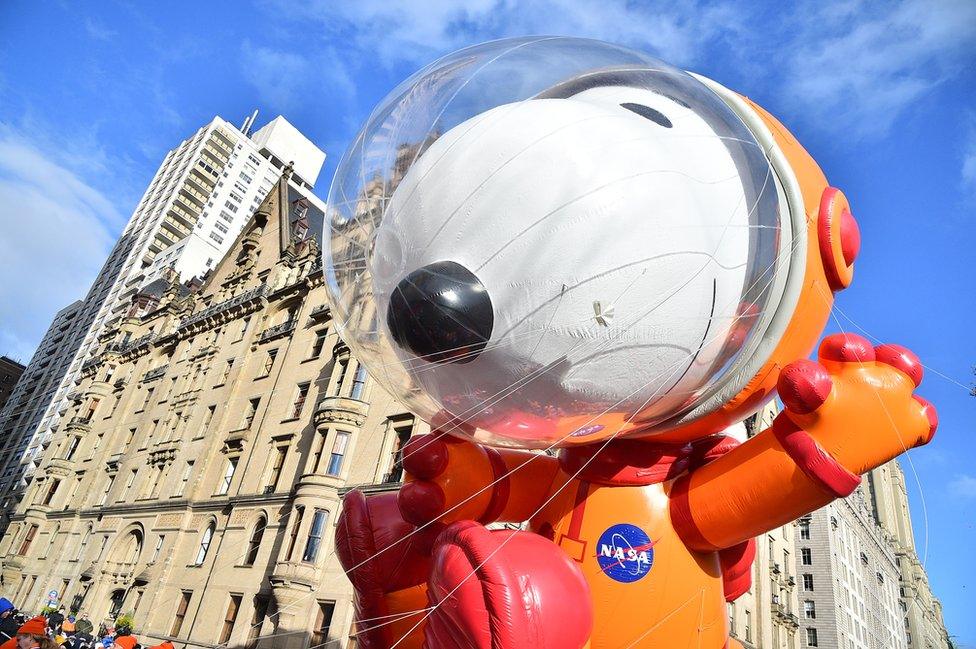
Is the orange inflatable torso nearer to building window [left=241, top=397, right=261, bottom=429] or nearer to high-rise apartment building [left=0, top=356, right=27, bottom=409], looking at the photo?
building window [left=241, top=397, right=261, bottom=429]

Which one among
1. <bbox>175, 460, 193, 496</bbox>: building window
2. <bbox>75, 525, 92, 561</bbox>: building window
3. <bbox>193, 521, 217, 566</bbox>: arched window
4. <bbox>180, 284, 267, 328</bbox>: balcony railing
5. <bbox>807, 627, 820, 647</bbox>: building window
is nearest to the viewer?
<bbox>193, 521, 217, 566</bbox>: arched window

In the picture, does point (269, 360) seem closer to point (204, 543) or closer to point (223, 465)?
point (223, 465)

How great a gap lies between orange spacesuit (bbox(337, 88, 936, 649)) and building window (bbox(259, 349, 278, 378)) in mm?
21025

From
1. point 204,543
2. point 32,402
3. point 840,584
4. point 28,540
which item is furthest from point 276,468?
point 32,402

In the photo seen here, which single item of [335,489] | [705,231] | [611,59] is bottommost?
[705,231]

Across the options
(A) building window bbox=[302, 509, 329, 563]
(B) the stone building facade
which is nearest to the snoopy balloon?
(A) building window bbox=[302, 509, 329, 563]

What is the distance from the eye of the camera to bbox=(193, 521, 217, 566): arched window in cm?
2008

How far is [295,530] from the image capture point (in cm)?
1653

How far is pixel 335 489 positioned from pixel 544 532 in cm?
1429

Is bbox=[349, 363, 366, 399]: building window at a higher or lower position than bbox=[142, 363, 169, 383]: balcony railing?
lower

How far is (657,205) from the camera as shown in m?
2.56

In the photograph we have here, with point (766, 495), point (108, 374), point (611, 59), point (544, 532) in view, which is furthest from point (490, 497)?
point (108, 374)

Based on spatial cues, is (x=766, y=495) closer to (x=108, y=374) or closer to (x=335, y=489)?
(x=335, y=489)

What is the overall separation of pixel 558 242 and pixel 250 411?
2279 centimetres
